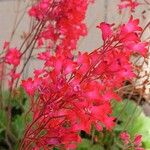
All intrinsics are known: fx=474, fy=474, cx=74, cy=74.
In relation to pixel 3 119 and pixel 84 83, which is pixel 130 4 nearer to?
pixel 3 119

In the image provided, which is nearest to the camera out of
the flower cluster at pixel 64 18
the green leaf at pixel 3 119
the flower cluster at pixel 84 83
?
the flower cluster at pixel 84 83

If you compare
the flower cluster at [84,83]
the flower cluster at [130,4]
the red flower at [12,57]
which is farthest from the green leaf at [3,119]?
the flower cluster at [84,83]

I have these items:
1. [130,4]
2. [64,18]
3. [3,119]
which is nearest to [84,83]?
[64,18]

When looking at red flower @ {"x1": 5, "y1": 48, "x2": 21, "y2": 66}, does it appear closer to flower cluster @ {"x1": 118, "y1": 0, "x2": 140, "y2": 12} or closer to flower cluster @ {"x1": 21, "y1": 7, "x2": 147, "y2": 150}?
flower cluster @ {"x1": 118, "y1": 0, "x2": 140, "y2": 12}

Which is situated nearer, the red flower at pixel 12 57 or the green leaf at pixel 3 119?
the red flower at pixel 12 57

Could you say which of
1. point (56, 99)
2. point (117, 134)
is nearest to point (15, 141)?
point (117, 134)

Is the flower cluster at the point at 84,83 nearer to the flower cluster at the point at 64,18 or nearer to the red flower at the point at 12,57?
the flower cluster at the point at 64,18

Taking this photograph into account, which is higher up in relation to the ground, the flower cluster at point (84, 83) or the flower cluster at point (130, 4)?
the flower cluster at point (130, 4)

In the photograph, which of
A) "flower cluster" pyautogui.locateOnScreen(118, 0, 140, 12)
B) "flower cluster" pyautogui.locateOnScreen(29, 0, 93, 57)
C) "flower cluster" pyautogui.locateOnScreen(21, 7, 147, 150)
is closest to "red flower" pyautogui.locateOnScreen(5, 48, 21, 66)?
"flower cluster" pyautogui.locateOnScreen(29, 0, 93, 57)

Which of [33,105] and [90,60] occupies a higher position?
[90,60]

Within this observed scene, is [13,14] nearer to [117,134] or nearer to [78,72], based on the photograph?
[117,134]

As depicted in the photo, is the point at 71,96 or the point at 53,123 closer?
the point at 71,96
